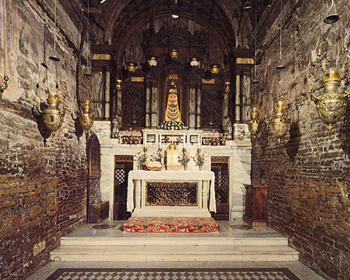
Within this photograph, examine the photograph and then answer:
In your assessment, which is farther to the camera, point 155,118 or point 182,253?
point 155,118

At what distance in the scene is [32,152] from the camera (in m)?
5.38

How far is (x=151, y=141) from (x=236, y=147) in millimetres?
3101

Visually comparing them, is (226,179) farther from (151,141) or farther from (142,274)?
(142,274)

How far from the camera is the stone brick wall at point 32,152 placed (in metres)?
4.59

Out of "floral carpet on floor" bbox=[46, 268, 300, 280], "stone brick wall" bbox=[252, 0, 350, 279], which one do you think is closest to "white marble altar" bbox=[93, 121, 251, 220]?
"stone brick wall" bbox=[252, 0, 350, 279]

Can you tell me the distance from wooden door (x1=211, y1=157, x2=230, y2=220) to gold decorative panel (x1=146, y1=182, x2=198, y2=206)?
1.97m

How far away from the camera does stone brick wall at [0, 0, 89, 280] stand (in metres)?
4.59

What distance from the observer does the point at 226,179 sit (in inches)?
392

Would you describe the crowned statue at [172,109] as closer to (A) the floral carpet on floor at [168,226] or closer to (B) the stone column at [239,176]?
(B) the stone column at [239,176]

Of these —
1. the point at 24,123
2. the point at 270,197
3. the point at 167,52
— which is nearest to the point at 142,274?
the point at 24,123

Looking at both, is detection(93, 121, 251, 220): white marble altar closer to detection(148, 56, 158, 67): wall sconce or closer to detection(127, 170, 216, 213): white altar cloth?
detection(127, 170, 216, 213): white altar cloth

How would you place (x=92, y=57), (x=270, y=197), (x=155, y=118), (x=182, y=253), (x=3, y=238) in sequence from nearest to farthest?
(x=3, y=238)
(x=182, y=253)
(x=270, y=197)
(x=92, y=57)
(x=155, y=118)

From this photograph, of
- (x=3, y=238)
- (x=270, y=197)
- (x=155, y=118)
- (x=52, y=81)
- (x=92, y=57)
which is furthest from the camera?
(x=155, y=118)

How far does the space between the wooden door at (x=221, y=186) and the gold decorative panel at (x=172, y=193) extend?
197cm
